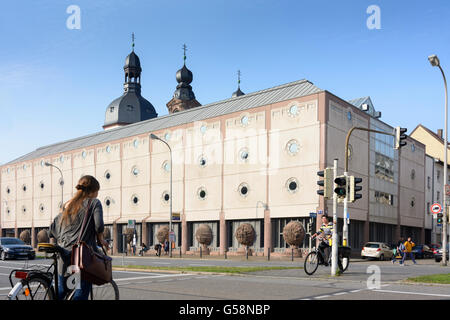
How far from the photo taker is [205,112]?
49031 mm

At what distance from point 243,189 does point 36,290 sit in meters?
36.6

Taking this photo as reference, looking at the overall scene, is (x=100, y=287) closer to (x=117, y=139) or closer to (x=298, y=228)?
(x=298, y=228)

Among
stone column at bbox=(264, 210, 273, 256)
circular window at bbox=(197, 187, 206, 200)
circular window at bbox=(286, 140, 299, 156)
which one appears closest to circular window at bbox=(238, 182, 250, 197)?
stone column at bbox=(264, 210, 273, 256)

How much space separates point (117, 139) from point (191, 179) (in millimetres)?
12980

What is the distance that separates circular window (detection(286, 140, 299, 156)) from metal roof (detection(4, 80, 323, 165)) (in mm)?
3729

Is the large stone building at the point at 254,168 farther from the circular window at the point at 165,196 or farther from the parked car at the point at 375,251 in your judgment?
the parked car at the point at 375,251

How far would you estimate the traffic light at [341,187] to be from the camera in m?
14.6

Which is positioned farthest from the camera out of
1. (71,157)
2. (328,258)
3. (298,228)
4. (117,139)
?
(71,157)

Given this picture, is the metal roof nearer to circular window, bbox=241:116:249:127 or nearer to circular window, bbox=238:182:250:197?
circular window, bbox=241:116:249:127

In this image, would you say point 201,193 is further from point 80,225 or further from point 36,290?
point 80,225

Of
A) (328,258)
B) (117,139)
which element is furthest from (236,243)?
(328,258)
